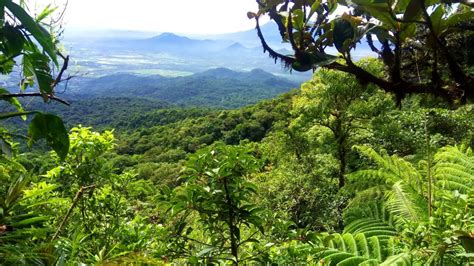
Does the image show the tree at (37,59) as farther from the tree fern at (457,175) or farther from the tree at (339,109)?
the tree at (339,109)

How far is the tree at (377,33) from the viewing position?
641 millimetres

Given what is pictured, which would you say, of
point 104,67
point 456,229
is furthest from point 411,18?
point 104,67

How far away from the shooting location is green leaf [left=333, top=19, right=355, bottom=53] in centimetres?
69

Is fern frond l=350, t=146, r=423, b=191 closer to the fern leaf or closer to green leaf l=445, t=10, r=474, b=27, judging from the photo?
the fern leaf

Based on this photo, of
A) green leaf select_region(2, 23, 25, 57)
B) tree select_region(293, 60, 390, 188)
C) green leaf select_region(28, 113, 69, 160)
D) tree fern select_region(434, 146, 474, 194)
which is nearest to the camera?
green leaf select_region(2, 23, 25, 57)

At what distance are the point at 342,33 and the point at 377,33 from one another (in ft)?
0.22

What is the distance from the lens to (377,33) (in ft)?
2.29

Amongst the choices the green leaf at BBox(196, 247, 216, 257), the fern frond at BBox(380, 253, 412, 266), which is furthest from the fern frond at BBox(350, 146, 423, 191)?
the green leaf at BBox(196, 247, 216, 257)

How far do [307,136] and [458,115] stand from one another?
3.60m

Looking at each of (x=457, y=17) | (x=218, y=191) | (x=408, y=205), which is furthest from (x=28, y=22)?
(x=408, y=205)

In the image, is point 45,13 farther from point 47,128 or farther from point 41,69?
point 47,128

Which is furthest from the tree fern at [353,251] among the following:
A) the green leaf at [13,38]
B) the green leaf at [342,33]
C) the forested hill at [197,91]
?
the forested hill at [197,91]

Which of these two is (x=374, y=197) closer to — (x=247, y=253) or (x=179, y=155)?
(x=247, y=253)

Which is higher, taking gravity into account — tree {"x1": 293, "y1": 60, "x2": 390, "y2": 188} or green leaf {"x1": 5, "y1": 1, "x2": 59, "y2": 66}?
green leaf {"x1": 5, "y1": 1, "x2": 59, "y2": 66}
